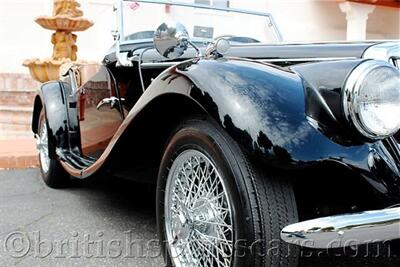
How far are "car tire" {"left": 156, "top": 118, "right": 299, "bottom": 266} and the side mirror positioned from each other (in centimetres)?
54

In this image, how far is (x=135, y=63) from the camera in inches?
113

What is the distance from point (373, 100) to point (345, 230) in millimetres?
449

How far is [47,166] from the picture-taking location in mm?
3943

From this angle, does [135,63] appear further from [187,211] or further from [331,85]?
[331,85]

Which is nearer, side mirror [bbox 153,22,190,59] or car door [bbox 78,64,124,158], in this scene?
side mirror [bbox 153,22,190,59]

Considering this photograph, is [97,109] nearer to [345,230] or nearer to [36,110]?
[36,110]

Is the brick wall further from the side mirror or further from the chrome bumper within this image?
the chrome bumper

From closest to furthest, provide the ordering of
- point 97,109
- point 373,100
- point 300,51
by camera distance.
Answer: point 373,100 < point 300,51 < point 97,109

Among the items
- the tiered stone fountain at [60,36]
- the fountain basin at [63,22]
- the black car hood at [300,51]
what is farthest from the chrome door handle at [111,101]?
the fountain basin at [63,22]

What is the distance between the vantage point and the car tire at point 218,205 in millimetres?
1570

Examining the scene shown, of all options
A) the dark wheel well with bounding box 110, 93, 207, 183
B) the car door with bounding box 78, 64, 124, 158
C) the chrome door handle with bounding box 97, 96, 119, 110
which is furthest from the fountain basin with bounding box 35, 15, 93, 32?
the dark wheel well with bounding box 110, 93, 207, 183

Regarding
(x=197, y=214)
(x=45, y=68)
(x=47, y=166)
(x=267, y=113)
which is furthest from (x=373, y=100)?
(x=45, y=68)

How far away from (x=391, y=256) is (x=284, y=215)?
1.10 metres

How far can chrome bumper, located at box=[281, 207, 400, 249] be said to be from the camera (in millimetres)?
1458
